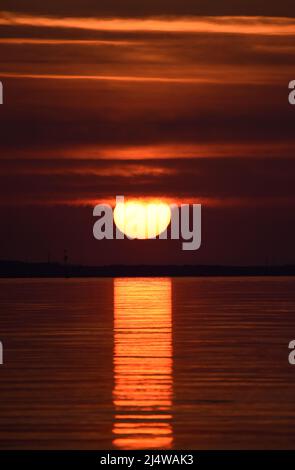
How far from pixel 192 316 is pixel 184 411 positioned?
50634 millimetres

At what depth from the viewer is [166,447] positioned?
1112 inches

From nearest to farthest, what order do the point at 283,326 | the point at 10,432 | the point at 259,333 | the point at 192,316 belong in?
the point at 10,432, the point at 259,333, the point at 283,326, the point at 192,316

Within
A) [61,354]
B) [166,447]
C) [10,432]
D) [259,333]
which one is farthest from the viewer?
[259,333]

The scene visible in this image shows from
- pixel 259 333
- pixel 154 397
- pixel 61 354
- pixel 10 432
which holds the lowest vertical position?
pixel 10 432

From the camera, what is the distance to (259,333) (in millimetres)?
62875

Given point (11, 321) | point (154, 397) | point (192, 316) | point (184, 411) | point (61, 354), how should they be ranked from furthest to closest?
point (192, 316) → point (11, 321) → point (61, 354) → point (154, 397) → point (184, 411)

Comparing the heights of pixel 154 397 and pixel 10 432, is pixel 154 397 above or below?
above

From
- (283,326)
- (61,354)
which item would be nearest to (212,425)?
(61,354)

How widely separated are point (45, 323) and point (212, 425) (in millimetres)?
43103

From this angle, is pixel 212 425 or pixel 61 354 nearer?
pixel 212 425

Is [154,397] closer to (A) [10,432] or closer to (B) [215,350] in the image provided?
(A) [10,432]
